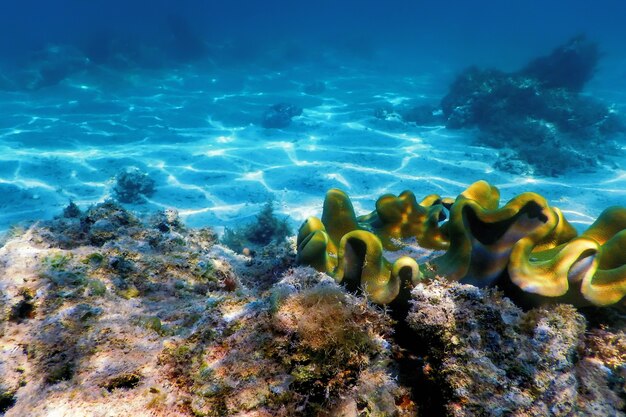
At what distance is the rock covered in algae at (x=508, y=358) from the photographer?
1.35 meters

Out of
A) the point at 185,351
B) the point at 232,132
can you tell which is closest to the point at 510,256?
the point at 185,351

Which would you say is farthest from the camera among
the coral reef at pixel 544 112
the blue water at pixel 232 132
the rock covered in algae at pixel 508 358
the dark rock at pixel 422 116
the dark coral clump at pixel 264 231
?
the dark rock at pixel 422 116

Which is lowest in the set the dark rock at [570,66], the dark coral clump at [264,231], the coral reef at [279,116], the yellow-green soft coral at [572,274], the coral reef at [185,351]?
the dark coral clump at [264,231]

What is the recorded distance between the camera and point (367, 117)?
1461cm

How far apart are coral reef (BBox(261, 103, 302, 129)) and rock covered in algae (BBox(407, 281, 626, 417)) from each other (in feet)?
41.8

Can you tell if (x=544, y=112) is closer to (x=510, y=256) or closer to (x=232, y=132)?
(x=232, y=132)

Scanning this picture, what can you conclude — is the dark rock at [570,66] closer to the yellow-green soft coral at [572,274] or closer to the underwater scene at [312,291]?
the underwater scene at [312,291]

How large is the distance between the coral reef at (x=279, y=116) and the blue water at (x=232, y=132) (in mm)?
376

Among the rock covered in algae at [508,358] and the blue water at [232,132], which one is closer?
the rock covered in algae at [508,358]

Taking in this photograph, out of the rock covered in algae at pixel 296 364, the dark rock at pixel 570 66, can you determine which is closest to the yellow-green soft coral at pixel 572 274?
the rock covered in algae at pixel 296 364

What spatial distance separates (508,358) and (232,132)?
12.5m

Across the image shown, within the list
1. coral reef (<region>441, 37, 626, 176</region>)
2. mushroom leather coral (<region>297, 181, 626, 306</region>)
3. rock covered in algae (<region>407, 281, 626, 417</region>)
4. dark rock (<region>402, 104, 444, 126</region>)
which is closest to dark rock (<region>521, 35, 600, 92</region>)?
coral reef (<region>441, 37, 626, 176</region>)

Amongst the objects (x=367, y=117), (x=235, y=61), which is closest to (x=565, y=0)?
(x=235, y=61)

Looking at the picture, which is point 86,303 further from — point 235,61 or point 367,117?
point 235,61
